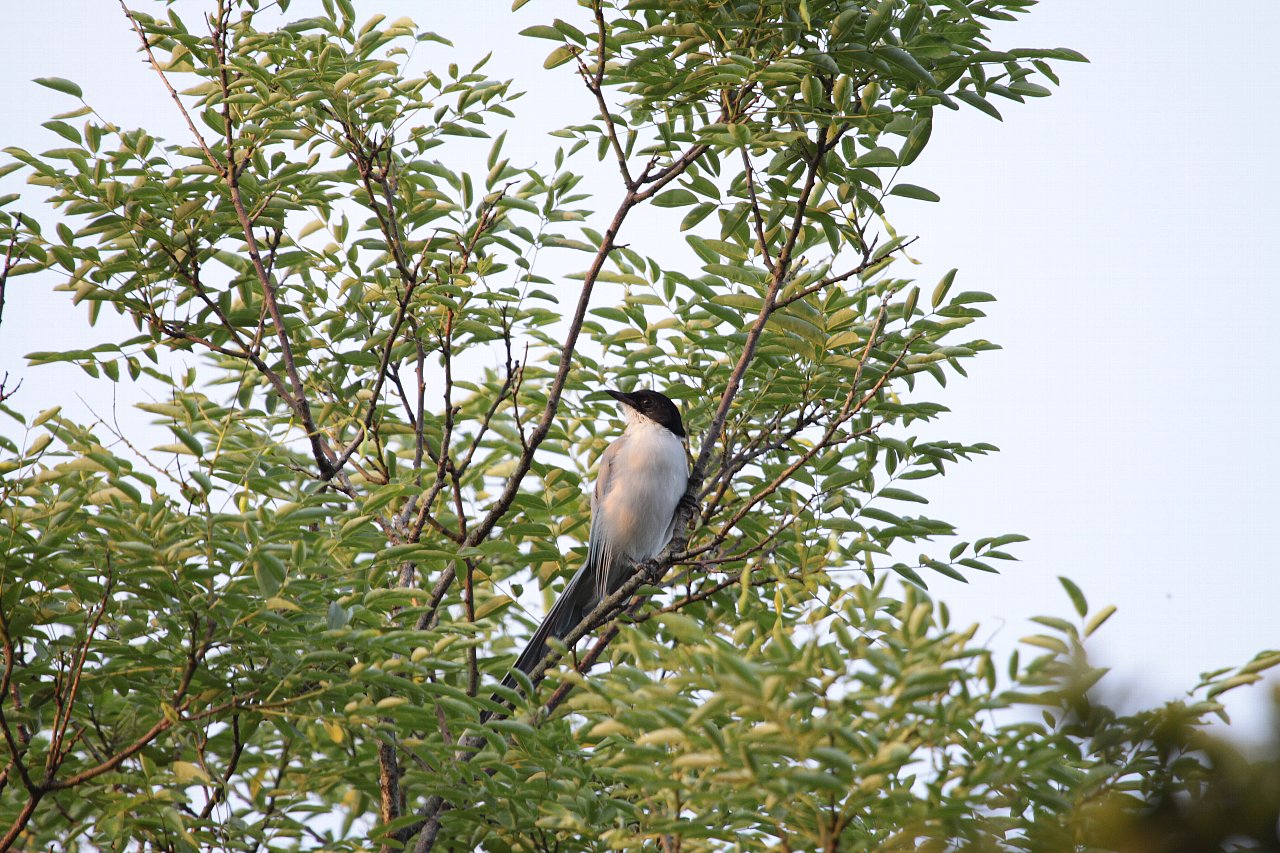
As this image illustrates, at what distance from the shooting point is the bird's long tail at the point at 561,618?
6.94 metres

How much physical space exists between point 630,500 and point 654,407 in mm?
685

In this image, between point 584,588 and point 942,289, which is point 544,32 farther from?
point 584,588

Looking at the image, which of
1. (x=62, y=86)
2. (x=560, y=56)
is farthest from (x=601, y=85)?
(x=62, y=86)

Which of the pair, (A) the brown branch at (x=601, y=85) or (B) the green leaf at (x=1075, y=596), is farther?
(A) the brown branch at (x=601, y=85)

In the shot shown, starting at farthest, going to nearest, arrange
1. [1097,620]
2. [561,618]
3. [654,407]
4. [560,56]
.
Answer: [654,407], [561,618], [560,56], [1097,620]

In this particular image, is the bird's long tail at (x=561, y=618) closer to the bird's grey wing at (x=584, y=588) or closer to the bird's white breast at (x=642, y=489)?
the bird's grey wing at (x=584, y=588)

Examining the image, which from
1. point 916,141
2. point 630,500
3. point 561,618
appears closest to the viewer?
point 916,141

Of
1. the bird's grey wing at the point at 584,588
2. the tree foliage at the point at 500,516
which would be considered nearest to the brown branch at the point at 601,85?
the tree foliage at the point at 500,516

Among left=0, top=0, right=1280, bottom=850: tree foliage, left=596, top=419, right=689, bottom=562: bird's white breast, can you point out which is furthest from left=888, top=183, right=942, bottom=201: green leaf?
left=596, top=419, right=689, bottom=562: bird's white breast

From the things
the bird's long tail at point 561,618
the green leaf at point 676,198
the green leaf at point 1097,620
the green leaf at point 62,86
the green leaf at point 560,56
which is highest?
the green leaf at point 62,86

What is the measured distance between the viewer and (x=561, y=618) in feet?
24.1

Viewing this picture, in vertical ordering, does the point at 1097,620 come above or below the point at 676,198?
below

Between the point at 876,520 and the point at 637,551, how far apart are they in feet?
7.36

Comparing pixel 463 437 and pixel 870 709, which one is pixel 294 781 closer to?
pixel 463 437
